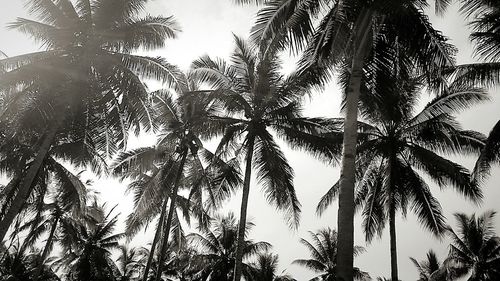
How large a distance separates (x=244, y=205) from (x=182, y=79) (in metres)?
4.79

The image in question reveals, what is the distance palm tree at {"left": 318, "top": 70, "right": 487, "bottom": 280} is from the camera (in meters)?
14.0

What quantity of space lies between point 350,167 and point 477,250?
23.9m

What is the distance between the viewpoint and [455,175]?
14.1m

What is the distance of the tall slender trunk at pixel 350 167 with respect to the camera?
5938mm

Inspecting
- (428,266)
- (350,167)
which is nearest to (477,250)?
(428,266)

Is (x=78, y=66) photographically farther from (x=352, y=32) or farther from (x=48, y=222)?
(x=48, y=222)

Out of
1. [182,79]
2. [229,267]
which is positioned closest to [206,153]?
[182,79]

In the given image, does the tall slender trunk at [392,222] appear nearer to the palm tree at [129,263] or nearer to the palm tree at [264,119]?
the palm tree at [264,119]

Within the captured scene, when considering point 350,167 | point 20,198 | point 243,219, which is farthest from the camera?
point 243,219

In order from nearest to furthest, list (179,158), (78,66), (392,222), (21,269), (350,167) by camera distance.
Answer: (350,167) → (78,66) → (392,222) → (179,158) → (21,269)

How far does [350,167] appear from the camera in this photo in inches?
268

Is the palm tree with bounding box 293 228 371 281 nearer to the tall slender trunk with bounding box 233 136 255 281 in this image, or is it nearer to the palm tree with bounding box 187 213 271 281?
the palm tree with bounding box 187 213 271 281

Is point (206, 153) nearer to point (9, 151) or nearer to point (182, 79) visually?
point (182, 79)

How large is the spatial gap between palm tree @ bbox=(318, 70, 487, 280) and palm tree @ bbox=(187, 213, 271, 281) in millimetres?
13717
